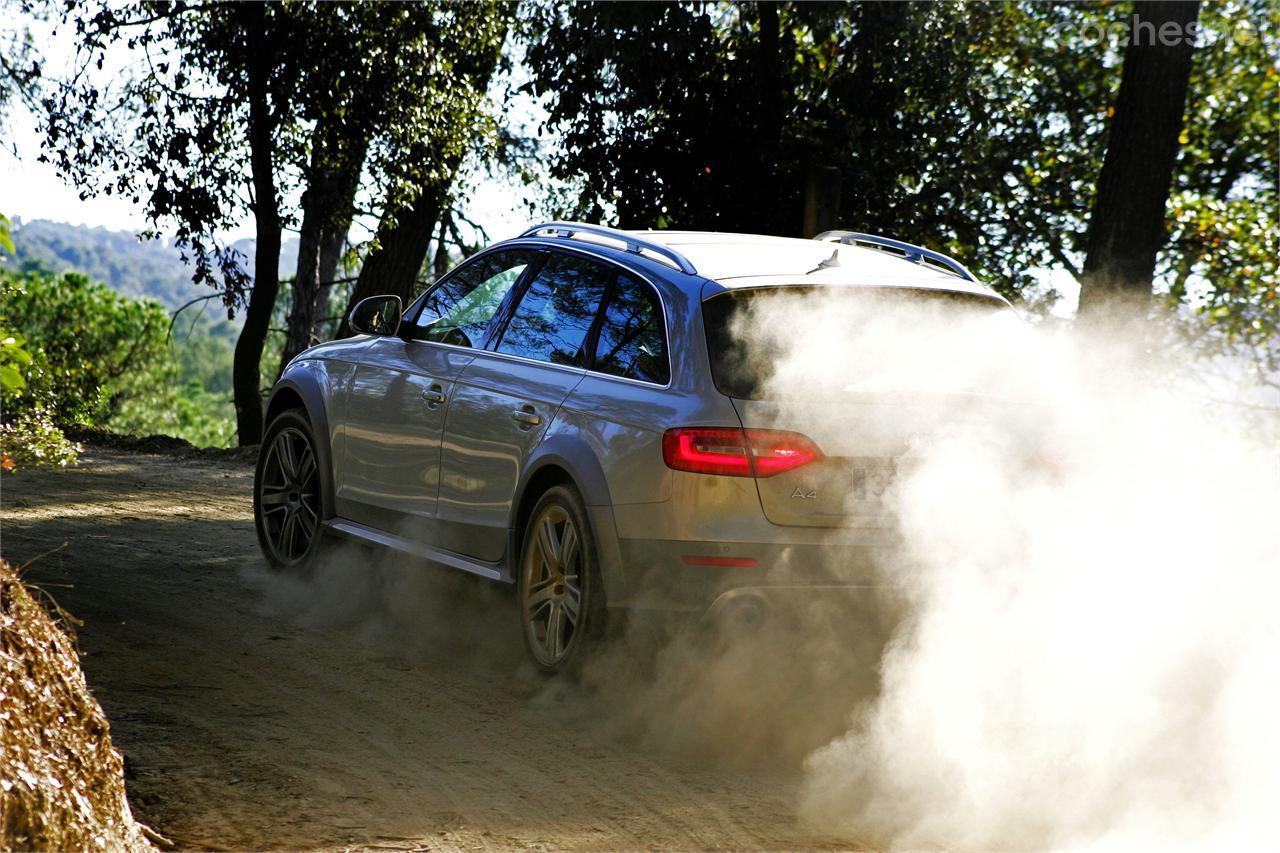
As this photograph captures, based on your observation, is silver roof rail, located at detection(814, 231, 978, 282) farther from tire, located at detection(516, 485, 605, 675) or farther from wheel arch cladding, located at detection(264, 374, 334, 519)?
wheel arch cladding, located at detection(264, 374, 334, 519)

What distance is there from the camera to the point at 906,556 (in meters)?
5.26

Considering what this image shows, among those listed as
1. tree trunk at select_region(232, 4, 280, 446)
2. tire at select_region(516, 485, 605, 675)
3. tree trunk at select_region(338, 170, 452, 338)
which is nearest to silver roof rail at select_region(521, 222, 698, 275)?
tire at select_region(516, 485, 605, 675)

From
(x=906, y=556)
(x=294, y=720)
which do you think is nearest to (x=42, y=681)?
(x=294, y=720)

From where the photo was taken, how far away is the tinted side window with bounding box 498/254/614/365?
612 centimetres

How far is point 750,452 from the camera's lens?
5.12 m

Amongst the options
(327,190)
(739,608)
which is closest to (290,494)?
(739,608)

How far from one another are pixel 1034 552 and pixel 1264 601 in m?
2.46

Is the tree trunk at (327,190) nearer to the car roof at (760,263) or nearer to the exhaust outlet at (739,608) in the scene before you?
the car roof at (760,263)

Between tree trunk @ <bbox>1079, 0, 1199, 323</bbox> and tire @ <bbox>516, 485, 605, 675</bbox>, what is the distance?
6.30 metres

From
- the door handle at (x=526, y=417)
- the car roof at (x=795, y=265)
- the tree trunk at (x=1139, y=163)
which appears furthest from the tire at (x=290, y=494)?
the tree trunk at (x=1139, y=163)

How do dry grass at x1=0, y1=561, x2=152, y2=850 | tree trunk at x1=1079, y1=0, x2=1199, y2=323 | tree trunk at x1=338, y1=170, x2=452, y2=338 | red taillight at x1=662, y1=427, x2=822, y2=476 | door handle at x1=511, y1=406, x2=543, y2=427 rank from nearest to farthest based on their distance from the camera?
1. dry grass at x1=0, y1=561, x2=152, y2=850
2. red taillight at x1=662, y1=427, x2=822, y2=476
3. door handle at x1=511, y1=406, x2=543, y2=427
4. tree trunk at x1=1079, y1=0, x2=1199, y2=323
5. tree trunk at x1=338, y1=170, x2=452, y2=338

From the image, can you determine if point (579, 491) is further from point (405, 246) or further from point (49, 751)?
point (405, 246)

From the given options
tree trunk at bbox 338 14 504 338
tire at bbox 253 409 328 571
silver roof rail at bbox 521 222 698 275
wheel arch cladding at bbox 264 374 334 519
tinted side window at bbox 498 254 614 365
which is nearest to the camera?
silver roof rail at bbox 521 222 698 275

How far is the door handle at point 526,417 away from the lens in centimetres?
600
